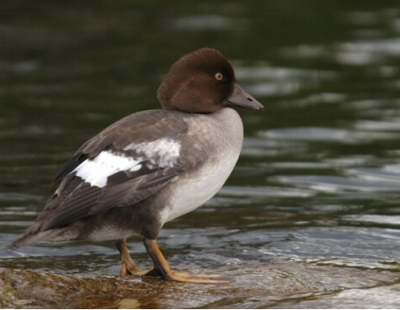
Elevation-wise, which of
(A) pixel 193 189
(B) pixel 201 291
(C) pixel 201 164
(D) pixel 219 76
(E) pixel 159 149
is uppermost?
(D) pixel 219 76

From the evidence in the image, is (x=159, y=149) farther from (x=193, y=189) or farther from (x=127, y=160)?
(x=193, y=189)

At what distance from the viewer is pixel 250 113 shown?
1367 cm

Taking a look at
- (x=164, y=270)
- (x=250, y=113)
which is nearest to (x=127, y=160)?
(x=164, y=270)

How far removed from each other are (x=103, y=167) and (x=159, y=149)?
358 mm

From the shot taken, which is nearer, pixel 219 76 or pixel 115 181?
pixel 115 181

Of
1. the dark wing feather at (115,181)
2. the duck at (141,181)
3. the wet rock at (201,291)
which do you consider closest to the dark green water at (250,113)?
the wet rock at (201,291)

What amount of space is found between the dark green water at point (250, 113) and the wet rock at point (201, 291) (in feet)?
2.34

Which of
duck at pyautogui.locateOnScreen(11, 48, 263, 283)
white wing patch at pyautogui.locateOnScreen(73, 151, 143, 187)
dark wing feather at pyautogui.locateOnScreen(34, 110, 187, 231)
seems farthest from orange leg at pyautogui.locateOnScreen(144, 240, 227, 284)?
white wing patch at pyautogui.locateOnScreen(73, 151, 143, 187)

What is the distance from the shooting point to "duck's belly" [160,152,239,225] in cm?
710

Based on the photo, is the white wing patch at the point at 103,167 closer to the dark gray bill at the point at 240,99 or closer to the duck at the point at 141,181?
the duck at the point at 141,181

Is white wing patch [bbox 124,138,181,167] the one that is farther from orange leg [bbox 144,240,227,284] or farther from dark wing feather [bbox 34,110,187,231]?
orange leg [bbox 144,240,227,284]

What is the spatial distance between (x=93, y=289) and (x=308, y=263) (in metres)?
1.61

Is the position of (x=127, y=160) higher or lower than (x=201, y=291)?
higher

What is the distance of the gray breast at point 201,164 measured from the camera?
711cm
